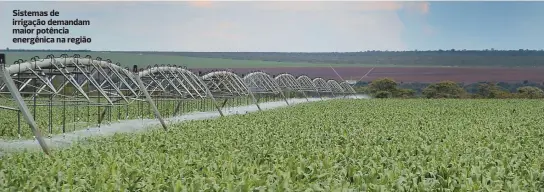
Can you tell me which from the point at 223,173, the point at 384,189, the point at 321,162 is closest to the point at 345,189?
the point at 384,189

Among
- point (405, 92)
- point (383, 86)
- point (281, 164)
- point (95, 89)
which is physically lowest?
point (405, 92)

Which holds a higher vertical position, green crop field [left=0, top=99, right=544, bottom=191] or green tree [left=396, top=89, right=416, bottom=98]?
green crop field [left=0, top=99, right=544, bottom=191]

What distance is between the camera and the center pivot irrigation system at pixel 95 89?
776 inches

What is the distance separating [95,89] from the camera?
25.5 metres

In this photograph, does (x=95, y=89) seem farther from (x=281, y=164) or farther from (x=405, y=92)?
(x=405, y=92)

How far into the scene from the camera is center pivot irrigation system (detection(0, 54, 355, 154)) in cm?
1970

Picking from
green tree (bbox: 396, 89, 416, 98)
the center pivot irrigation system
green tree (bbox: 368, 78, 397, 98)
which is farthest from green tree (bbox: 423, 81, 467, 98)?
the center pivot irrigation system

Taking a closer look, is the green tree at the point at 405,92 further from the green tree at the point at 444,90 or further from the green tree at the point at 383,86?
the green tree at the point at 444,90

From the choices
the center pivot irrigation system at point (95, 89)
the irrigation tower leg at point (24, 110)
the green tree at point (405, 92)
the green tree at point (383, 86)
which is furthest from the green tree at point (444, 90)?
the irrigation tower leg at point (24, 110)

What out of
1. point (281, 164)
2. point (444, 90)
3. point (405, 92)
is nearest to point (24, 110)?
point (281, 164)

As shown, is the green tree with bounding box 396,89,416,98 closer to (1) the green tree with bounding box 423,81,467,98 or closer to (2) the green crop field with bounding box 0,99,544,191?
(1) the green tree with bounding box 423,81,467,98

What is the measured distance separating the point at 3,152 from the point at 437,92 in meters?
82.9

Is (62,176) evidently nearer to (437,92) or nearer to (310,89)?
(310,89)

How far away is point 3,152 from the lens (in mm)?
16172
